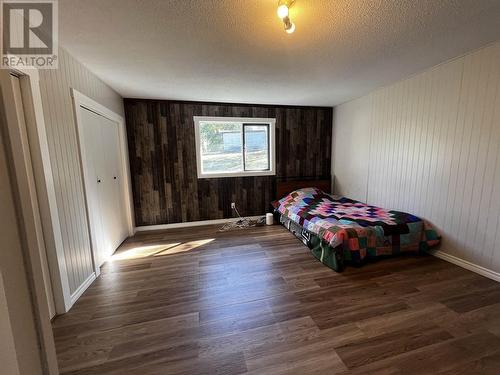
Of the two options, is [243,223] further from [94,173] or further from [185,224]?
[94,173]

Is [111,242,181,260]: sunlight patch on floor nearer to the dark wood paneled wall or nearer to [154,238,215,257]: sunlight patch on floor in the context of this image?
[154,238,215,257]: sunlight patch on floor

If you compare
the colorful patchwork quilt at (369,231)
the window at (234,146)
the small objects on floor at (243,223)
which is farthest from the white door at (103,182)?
the colorful patchwork quilt at (369,231)

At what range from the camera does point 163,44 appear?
6.40ft

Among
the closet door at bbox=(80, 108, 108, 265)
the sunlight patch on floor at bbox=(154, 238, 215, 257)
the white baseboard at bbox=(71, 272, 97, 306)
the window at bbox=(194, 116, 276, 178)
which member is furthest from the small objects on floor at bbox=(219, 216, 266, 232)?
the white baseboard at bbox=(71, 272, 97, 306)

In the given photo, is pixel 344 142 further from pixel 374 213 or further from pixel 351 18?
pixel 351 18

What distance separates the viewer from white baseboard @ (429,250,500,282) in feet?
7.10

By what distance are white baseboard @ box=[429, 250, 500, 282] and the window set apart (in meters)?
2.74

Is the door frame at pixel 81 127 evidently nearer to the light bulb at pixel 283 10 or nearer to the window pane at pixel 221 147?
the window pane at pixel 221 147

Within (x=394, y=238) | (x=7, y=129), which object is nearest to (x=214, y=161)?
(x=394, y=238)

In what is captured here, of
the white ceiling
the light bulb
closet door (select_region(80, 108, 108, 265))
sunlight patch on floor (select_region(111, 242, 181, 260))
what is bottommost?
sunlight patch on floor (select_region(111, 242, 181, 260))

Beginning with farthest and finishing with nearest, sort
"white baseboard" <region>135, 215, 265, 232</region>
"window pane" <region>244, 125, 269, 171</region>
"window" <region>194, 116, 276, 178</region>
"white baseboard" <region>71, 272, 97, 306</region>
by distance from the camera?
"window pane" <region>244, 125, 269, 171</region>, "window" <region>194, 116, 276, 178</region>, "white baseboard" <region>135, 215, 265, 232</region>, "white baseboard" <region>71, 272, 97, 306</region>

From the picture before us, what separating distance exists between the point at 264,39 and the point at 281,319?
232 cm

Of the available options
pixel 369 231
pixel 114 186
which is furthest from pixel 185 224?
pixel 369 231

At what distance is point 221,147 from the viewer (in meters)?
4.16
